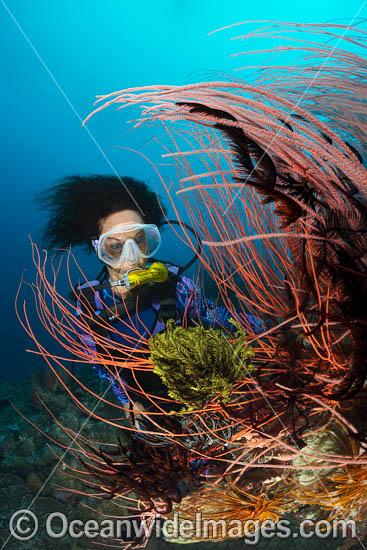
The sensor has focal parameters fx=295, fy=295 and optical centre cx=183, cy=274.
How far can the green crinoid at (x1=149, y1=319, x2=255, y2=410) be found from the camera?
4.81 ft

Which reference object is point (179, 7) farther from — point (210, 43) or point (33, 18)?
point (33, 18)

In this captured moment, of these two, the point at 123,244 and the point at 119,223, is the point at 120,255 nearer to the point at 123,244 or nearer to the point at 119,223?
the point at 123,244

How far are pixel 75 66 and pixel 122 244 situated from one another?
5770 centimetres

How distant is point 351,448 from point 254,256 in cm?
117

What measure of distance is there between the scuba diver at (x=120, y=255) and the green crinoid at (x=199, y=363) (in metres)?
1.32

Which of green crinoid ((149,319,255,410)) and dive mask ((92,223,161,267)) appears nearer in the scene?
green crinoid ((149,319,255,410))

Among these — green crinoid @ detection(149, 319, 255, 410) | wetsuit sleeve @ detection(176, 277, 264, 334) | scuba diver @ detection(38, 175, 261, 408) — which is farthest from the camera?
scuba diver @ detection(38, 175, 261, 408)

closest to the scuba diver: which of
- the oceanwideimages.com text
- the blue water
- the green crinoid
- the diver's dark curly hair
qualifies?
the diver's dark curly hair

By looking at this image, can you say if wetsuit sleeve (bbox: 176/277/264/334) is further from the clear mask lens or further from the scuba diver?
the clear mask lens

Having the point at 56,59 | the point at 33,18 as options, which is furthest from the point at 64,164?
the point at 33,18
